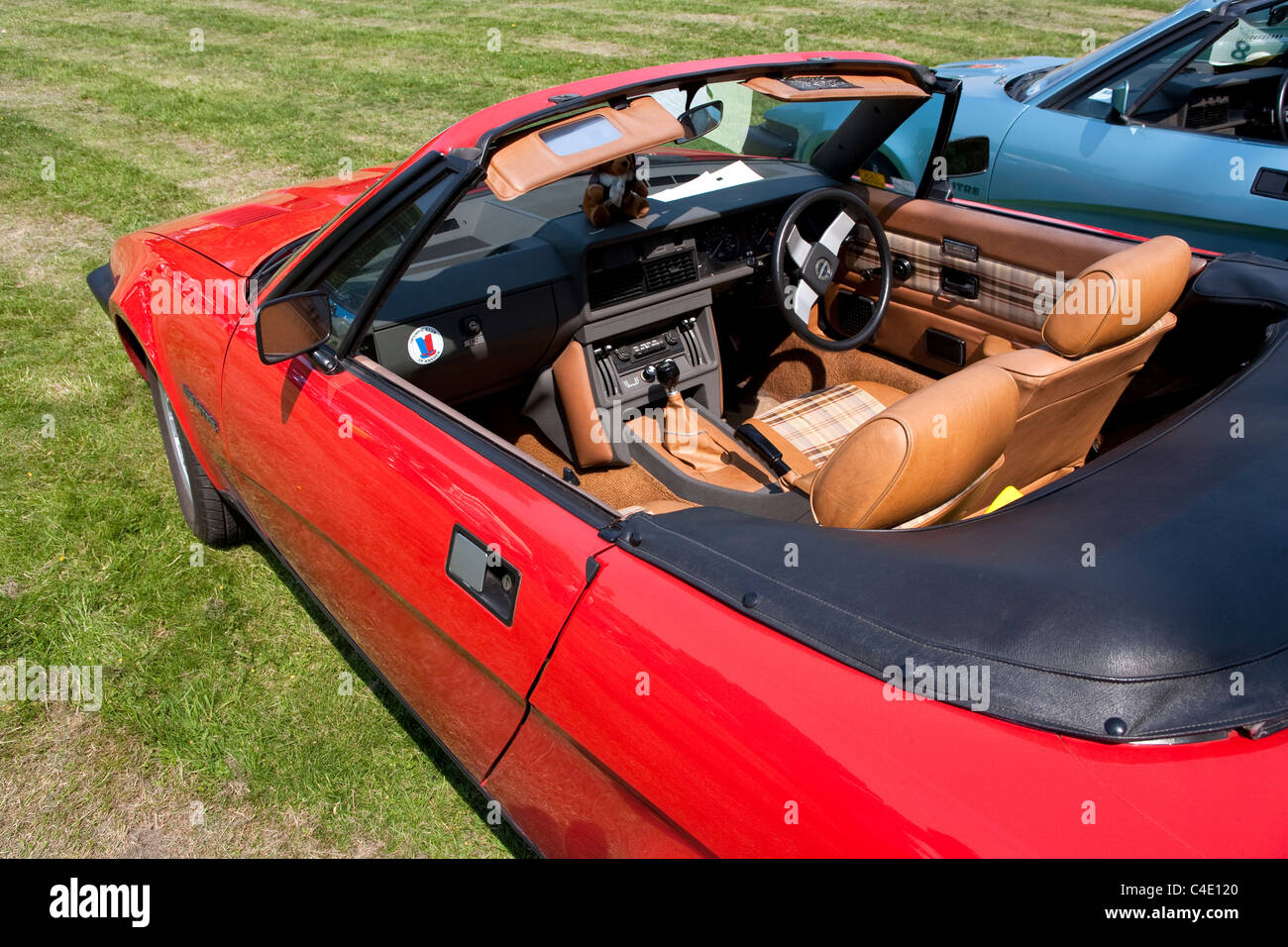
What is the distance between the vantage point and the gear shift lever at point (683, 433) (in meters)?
3.32

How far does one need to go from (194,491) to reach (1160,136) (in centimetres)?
443

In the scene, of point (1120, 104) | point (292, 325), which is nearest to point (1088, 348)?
point (292, 325)

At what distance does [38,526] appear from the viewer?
11.1 ft

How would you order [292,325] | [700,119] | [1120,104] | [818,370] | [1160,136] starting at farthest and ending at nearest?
[1120,104] < [1160,136] < [818,370] < [700,119] < [292,325]

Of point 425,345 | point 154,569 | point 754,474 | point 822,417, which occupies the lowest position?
point 154,569

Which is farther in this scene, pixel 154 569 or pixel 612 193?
pixel 154 569

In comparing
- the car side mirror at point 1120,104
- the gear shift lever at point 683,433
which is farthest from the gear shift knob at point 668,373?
the car side mirror at point 1120,104

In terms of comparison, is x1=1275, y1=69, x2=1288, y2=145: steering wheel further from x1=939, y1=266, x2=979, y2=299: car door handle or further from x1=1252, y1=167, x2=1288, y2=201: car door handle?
x1=939, y1=266, x2=979, y2=299: car door handle

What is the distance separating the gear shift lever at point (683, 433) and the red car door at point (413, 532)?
53.3 inches

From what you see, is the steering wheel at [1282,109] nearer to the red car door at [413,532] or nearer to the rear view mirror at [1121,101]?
the rear view mirror at [1121,101]

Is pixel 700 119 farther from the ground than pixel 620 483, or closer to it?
farther from the ground

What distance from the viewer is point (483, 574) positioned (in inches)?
70.7

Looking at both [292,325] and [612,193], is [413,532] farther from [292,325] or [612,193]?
[612,193]
